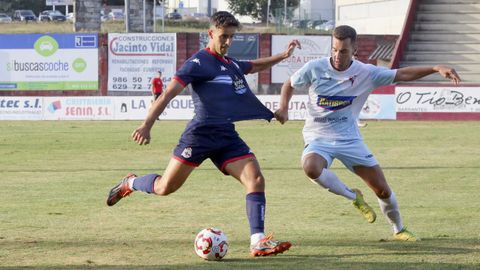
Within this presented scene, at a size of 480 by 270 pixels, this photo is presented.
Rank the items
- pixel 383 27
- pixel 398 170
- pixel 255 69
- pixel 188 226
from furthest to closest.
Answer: pixel 383 27, pixel 398 170, pixel 188 226, pixel 255 69

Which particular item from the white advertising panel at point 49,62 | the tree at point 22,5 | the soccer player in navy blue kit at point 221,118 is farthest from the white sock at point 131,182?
the tree at point 22,5

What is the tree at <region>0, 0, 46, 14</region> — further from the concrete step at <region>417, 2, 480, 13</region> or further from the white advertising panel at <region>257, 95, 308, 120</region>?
the white advertising panel at <region>257, 95, 308, 120</region>

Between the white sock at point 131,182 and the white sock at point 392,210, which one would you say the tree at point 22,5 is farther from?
the white sock at point 392,210

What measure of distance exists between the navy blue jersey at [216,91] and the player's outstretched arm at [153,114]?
0.27m

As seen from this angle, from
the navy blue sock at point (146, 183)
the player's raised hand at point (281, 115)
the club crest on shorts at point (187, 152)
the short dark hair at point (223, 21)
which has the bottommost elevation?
the navy blue sock at point (146, 183)

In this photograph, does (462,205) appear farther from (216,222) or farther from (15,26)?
(15,26)

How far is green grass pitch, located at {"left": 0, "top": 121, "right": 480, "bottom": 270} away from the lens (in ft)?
27.1

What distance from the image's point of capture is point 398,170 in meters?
16.7

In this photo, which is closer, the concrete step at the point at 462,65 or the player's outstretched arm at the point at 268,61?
the player's outstretched arm at the point at 268,61

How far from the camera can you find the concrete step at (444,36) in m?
40.9

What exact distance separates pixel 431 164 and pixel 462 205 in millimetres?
5807

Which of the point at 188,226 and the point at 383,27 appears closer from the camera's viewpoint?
the point at 188,226

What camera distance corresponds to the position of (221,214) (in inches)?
444

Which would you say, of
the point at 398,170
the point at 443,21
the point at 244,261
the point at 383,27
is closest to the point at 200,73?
the point at 244,261
